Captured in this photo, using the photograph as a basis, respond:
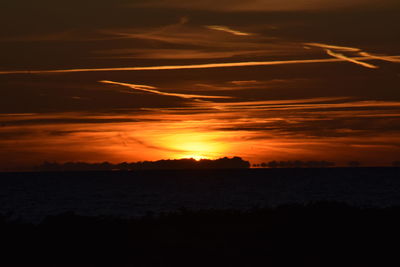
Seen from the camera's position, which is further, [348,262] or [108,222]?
[108,222]

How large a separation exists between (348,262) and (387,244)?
2245 millimetres

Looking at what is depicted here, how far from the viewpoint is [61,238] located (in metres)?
22.6

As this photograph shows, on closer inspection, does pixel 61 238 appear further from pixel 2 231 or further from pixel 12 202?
pixel 12 202

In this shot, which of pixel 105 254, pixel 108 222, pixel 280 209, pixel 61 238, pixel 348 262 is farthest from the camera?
pixel 280 209

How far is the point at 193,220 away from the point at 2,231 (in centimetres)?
618

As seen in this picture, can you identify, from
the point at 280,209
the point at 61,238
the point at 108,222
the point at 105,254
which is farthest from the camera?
the point at 280,209

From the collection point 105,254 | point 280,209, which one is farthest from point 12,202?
point 105,254

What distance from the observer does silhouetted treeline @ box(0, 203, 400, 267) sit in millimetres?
20125

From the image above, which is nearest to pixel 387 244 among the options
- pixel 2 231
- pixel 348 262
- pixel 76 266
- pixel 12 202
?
pixel 348 262

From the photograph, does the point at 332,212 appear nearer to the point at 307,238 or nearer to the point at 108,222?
the point at 307,238

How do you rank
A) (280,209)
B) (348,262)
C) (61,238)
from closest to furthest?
1. (348,262)
2. (61,238)
3. (280,209)

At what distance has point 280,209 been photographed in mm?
27938

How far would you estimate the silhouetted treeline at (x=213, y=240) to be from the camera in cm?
2012

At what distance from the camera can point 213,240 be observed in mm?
22000
